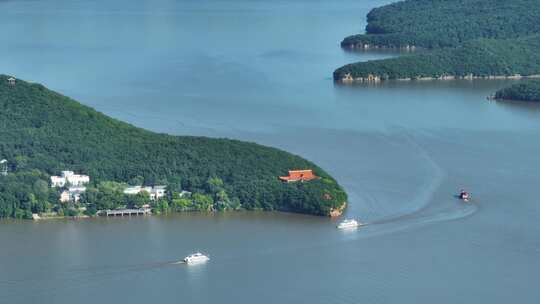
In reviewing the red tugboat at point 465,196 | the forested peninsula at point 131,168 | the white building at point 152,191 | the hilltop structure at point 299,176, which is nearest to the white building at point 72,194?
the forested peninsula at point 131,168

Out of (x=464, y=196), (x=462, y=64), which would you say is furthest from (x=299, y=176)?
(x=462, y=64)

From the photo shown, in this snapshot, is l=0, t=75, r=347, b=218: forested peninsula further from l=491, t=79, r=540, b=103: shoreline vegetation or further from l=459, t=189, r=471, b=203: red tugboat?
l=491, t=79, r=540, b=103: shoreline vegetation

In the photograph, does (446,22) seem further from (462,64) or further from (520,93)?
(520,93)

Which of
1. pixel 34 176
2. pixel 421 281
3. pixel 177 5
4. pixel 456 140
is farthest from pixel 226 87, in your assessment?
pixel 177 5

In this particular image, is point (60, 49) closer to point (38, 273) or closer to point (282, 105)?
point (282, 105)

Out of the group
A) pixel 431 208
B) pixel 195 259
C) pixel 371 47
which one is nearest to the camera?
pixel 195 259

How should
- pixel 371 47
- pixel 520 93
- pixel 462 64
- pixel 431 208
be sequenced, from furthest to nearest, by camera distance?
pixel 371 47 < pixel 462 64 < pixel 520 93 < pixel 431 208

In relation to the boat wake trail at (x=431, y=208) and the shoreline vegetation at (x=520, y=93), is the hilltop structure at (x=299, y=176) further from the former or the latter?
the shoreline vegetation at (x=520, y=93)
